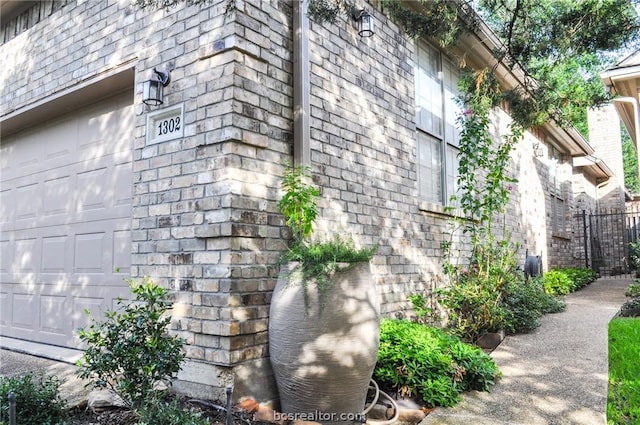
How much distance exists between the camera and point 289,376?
2975 millimetres

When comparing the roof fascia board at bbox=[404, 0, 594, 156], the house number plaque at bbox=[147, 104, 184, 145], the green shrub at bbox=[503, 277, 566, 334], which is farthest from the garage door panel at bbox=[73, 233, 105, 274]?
the green shrub at bbox=[503, 277, 566, 334]

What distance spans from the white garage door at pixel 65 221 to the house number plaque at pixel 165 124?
56cm

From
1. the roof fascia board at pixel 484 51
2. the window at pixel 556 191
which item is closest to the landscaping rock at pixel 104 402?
the roof fascia board at pixel 484 51

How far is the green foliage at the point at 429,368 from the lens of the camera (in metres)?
3.47

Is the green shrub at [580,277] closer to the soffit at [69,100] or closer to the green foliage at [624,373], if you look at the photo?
the green foliage at [624,373]

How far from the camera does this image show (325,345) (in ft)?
9.43

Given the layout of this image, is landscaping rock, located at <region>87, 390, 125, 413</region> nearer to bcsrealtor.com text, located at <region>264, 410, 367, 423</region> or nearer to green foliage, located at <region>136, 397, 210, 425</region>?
green foliage, located at <region>136, 397, 210, 425</region>

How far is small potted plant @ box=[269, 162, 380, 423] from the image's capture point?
289 cm

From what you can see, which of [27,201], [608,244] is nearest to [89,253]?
[27,201]

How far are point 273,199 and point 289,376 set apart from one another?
1.20m

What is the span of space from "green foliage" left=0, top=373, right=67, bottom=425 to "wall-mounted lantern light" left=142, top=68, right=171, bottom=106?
6.49 feet

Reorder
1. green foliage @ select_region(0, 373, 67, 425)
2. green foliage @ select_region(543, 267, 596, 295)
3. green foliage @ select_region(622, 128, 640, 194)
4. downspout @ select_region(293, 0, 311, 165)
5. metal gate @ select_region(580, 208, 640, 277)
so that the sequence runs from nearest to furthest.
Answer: green foliage @ select_region(0, 373, 67, 425) → downspout @ select_region(293, 0, 311, 165) → green foliage @ select_region(543, 267, 596, 295) → metal gate @ select_region(580, 208, 640, 277) → green foliage @ select_region(622, 128, 640, 194)

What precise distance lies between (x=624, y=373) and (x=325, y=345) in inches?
108

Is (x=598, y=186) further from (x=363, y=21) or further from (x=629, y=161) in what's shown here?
(x=363, y=21)
